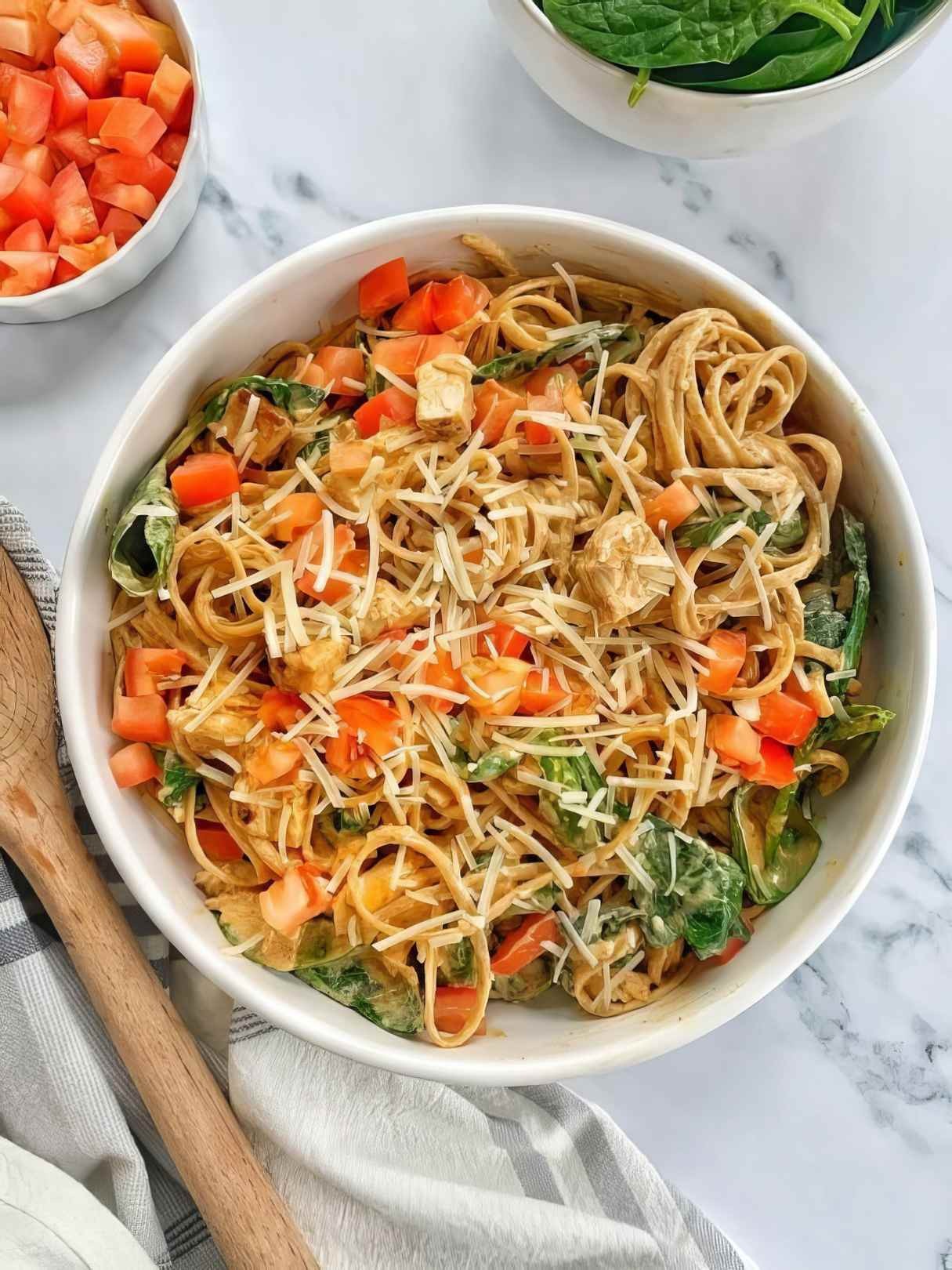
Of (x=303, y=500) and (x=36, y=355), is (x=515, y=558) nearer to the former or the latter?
(x=303, y=500)

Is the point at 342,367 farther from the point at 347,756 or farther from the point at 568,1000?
the point at 568,1000

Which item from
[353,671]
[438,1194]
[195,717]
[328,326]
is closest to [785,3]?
[328,326]

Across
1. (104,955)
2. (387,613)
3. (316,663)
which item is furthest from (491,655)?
(104,955)

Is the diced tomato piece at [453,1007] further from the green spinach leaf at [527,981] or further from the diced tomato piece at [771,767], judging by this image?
the diced tomato piece at [771,767]

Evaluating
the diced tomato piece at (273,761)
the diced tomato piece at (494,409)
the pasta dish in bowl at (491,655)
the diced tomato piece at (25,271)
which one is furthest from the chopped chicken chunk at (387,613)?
the diced tomato piece at (25,271)

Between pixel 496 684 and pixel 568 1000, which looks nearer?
pixel 496 684
